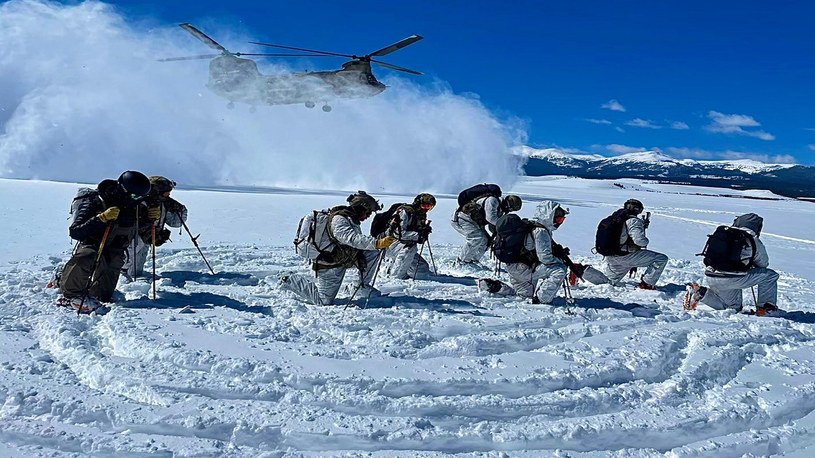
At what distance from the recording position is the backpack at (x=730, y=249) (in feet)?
23.3

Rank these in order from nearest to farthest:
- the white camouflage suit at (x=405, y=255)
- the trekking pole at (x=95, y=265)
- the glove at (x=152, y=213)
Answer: the trekking pole at (x=95, y=265), the glove at (x=152, y=213), the white camouflage suit at (x=405, y=255)

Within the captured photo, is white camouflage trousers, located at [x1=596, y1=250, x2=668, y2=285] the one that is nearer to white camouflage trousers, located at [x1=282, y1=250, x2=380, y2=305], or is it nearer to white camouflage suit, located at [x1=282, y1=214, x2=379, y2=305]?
white camouflage suit, located at [x1=282, y1=214, x2=379, y2=305]

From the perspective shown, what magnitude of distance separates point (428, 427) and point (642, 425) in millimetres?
1523

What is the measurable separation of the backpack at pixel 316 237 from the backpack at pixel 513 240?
7.14 ft

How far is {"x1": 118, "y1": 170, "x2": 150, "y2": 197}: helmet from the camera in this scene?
20.9 feet

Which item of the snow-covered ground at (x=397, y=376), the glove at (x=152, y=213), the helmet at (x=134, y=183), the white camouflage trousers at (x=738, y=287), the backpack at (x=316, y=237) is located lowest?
the snow-covered ground at (x=397, y=376)

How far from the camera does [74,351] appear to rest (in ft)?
16.1

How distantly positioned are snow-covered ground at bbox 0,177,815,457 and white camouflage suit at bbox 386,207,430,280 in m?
0.73

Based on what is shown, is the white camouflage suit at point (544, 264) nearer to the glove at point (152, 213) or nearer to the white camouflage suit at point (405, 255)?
the white camouflage suit at point (405, 255)

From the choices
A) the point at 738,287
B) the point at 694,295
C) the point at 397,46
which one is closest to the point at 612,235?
the point at 694,295

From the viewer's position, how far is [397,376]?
15.3ft

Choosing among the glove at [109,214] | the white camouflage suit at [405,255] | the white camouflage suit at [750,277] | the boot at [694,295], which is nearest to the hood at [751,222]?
the white camouflage suit at [750,277]

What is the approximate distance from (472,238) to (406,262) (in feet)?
6.12

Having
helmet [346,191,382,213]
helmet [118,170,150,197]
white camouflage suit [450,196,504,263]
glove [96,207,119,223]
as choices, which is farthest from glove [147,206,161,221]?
white camouflage suit [450,196,504,263]
